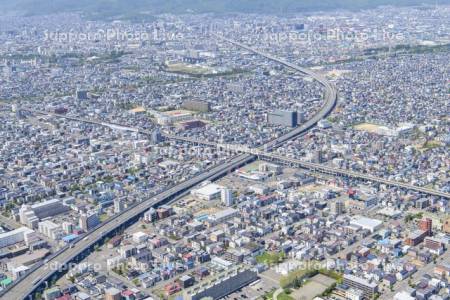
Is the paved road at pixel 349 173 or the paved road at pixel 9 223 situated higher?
the paved road at pixel 349 173

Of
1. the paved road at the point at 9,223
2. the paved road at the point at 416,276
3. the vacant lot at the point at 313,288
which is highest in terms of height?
the vacant lot at the point at 313,288

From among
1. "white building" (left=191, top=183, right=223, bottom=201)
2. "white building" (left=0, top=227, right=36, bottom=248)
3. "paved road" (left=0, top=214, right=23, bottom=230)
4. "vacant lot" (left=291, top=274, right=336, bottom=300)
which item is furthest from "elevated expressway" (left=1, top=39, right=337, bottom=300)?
"vacant lot" (left=291, top=274, right=336, bottom=300)

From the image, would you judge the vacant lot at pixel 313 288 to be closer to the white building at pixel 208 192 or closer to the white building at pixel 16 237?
the white building at pixel 208 192

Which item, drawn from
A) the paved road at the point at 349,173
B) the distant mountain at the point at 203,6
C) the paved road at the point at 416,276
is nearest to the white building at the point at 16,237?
the paved road at the point at 416,276

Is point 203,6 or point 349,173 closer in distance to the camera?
point 349,173

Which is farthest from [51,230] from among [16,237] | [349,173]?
[349,173]

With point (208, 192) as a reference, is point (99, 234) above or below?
below

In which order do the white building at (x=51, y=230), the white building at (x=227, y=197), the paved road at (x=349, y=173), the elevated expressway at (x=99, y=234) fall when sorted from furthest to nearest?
the paved road at (x=349, y=173)
the white building at (x=227, y=197)
the white building at (x=51, y=230)
the elevated expressway at (x=99, y=234)

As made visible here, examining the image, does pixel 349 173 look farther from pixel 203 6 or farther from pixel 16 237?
pixel 203 6
